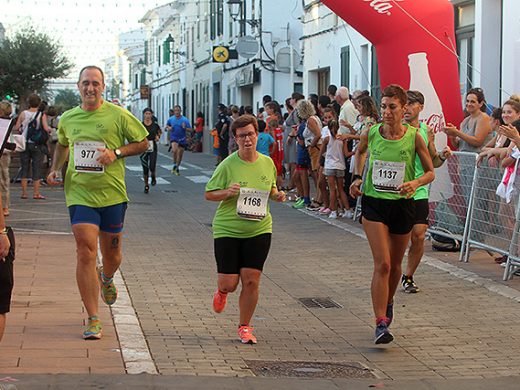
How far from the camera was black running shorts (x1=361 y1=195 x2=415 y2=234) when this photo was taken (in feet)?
27.2

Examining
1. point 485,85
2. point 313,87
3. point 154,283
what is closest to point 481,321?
point 154,283

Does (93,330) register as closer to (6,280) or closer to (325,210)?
(6,280)

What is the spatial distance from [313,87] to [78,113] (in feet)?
82.7

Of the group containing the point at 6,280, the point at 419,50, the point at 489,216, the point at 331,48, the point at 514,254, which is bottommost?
the point at 514,254

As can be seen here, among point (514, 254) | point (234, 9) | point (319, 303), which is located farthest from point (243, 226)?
point (234, 9)

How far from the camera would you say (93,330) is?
25.9ft

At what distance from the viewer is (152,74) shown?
85.6 m

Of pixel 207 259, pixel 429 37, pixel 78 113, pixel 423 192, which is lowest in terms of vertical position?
pixel 207 259

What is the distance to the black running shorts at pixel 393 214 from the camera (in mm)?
8281

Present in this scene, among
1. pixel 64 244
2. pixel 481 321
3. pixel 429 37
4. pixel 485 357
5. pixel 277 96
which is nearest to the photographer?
pixel 485 357

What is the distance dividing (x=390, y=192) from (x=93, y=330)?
2387 millimetres

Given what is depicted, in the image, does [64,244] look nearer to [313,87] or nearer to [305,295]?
[305,295]

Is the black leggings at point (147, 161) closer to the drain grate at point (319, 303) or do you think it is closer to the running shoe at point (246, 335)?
the drain grate at point (319, 303)

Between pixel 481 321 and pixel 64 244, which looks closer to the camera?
pixel 481 321
